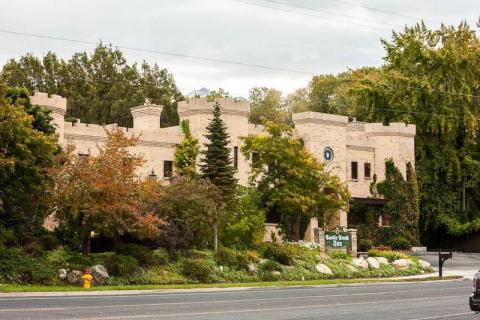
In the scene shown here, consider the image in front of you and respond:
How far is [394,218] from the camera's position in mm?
62875

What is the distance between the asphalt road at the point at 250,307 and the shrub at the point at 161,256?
29.5ft

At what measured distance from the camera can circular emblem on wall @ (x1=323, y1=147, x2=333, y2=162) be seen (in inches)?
2347

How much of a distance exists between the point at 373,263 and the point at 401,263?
2.39 meters

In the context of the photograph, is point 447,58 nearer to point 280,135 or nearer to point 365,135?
point 365,135

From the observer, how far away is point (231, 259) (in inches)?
1566

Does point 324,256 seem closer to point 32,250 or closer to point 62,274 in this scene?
point 62,274

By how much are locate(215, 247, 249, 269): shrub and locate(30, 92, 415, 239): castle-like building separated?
8326 mm

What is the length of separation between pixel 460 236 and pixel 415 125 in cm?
1026

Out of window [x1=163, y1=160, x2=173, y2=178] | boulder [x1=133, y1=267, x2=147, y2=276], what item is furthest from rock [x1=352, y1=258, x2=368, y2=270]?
boulder [x1=133, y1=267, x2=147, y2=276]

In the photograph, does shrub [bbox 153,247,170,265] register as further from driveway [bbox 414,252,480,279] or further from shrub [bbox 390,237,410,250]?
shrub [bbox 390,237,410,250]

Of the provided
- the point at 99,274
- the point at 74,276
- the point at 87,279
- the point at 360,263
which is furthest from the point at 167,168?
the point at 87,279

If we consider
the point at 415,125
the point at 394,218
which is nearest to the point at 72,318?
the point at 394,218

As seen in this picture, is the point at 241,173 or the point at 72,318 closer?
the point at 72,318

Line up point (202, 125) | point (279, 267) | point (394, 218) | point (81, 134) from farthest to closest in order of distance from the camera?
point (394, 218) → point (202, 125) → point (81, 134) → point (279, 267)
